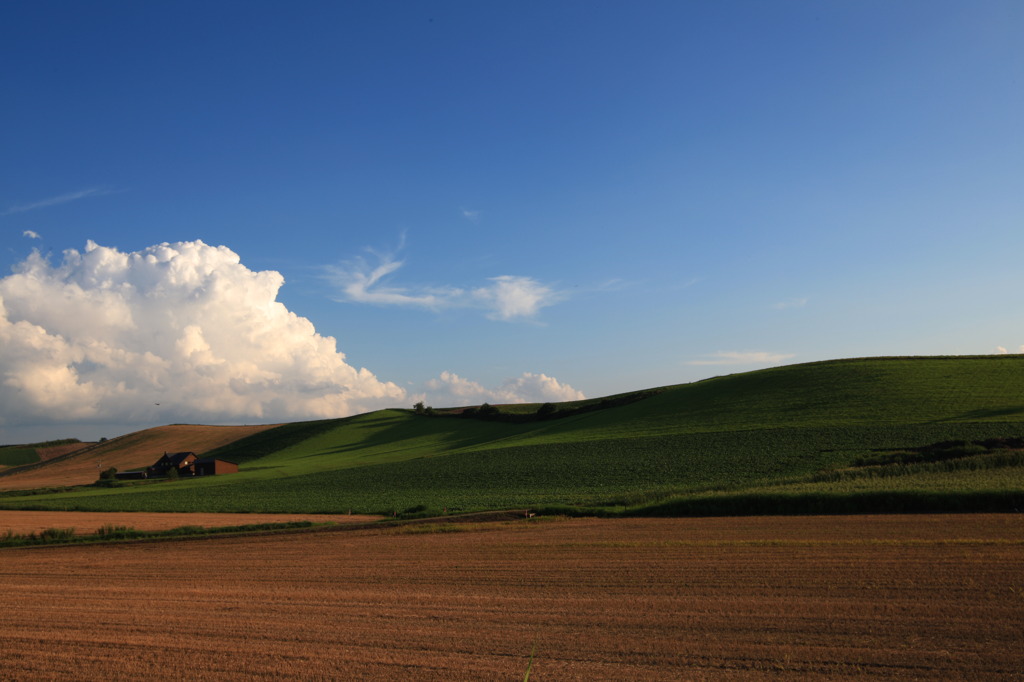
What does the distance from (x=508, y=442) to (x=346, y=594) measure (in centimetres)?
5860

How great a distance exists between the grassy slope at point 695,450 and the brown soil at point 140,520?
2484 mm

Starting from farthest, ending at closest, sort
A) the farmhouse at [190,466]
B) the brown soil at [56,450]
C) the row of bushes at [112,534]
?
the brown soil at [56,450]
the farmhouse at [190,466]
the row of bushes at [112,534]

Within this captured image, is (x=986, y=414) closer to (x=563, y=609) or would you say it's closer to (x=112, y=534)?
(x=563, y=609)

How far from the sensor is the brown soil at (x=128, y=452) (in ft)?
325

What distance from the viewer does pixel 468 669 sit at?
1080cm

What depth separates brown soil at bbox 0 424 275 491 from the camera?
98.9 metres

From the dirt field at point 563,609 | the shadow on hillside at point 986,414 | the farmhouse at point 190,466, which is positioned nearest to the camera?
the dirt field at point 563,609

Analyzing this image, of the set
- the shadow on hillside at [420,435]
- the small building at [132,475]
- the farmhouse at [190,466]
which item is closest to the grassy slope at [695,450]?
the shadow on hillside at [420,435]

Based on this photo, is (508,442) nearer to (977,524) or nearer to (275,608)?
(977,524)

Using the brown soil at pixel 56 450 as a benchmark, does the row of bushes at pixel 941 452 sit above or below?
below

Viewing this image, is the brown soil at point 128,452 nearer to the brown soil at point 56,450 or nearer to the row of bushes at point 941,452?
the brown soil at point 56,450

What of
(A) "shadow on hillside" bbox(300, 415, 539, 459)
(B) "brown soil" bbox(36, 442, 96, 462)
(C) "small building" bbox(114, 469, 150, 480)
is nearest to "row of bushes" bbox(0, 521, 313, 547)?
(A) "shadow on hillside" bbox(300, 415, 539, 459)

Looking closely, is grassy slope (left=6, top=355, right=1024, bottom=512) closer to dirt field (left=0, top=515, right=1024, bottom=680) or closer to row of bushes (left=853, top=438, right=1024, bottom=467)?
row of bushes (left=853, top=438, right=1024, bottom=467)

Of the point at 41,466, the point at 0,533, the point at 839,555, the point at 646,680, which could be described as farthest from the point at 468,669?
the point at 41,466
